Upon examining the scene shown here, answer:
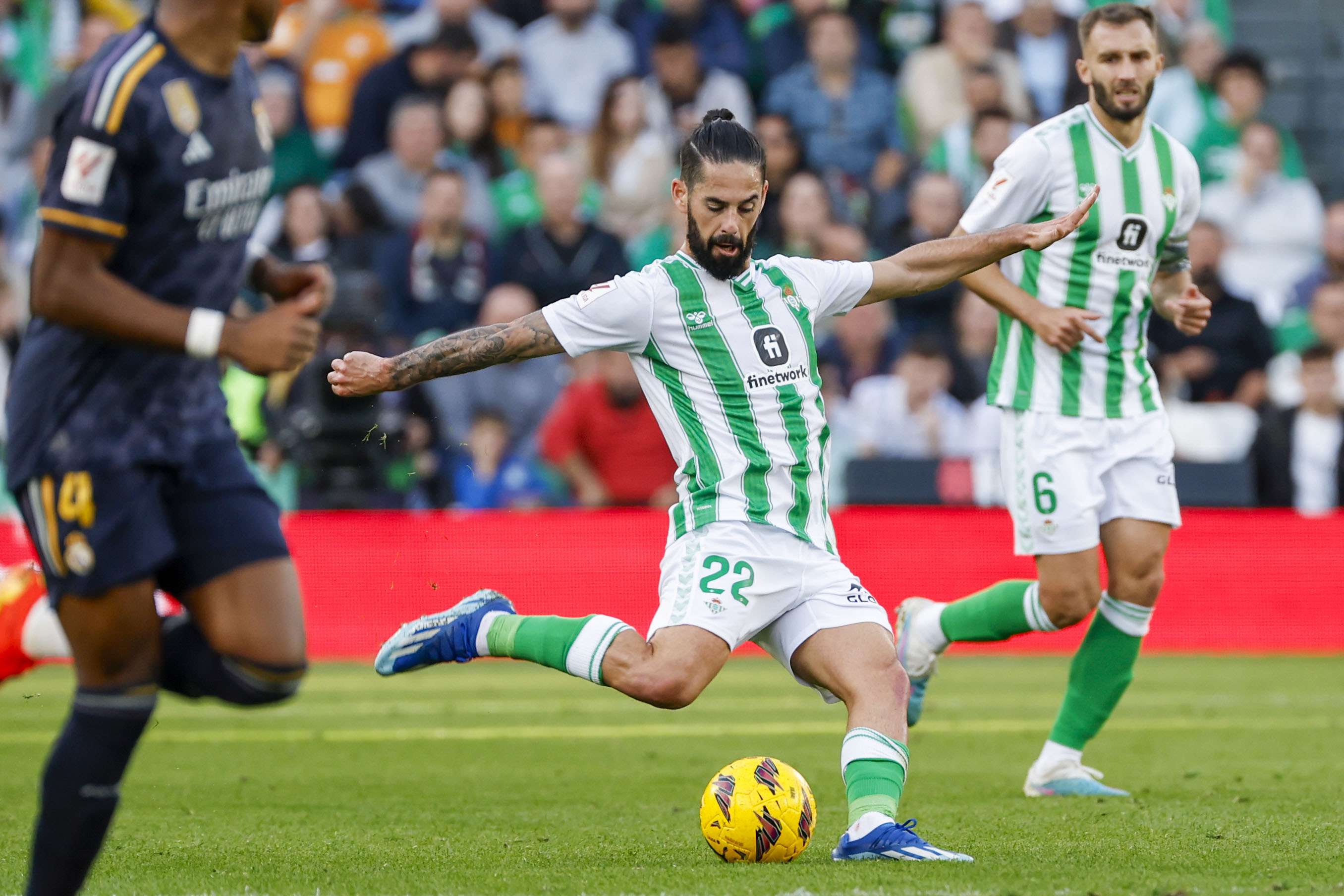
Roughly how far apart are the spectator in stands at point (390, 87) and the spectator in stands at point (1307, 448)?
24.9 ft

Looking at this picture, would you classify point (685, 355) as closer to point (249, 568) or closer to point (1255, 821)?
point (249, 568)

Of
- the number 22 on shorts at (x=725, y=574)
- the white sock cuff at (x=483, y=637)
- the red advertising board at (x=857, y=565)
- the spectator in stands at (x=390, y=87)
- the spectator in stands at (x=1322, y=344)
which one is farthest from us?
the spectator in stands at (x=390, y=87)

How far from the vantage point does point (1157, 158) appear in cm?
696

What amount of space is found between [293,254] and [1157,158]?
30.8 ft

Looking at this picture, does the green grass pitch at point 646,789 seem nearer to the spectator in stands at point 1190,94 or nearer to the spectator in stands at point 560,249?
the spectator in stands at point 560,249

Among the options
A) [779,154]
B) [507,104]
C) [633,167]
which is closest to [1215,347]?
[779,154]

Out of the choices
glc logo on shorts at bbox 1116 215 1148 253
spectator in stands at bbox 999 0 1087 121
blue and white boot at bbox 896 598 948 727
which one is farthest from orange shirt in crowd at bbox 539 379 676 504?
glc logo on shorts at bbox 1116 215 1148 253

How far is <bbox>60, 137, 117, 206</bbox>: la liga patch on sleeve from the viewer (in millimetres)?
3928

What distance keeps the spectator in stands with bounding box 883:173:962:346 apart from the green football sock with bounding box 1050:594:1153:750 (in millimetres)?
7668

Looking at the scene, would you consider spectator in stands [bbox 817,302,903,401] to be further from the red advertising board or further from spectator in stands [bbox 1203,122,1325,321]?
spectator in stands [bbox 1203,122,1325,321]

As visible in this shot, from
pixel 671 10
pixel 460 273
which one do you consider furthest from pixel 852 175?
pixel 460 273

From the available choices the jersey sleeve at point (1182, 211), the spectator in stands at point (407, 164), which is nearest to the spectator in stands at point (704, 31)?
the spectator in stands at point (407, 164)

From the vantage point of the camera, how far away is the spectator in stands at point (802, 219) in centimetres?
1470

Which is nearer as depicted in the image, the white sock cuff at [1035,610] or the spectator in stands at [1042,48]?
the white sock cuff at [1035,610]
